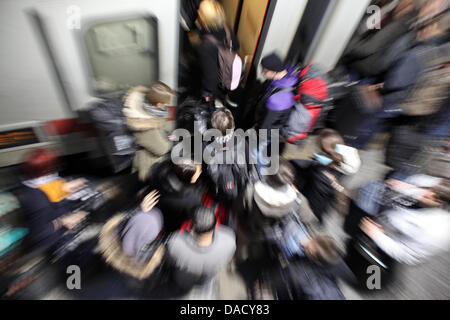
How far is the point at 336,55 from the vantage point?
127 inches

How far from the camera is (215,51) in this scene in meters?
2.58

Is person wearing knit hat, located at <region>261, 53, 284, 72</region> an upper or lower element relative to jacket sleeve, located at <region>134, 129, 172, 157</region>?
upper

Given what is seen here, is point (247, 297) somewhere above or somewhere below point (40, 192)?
below

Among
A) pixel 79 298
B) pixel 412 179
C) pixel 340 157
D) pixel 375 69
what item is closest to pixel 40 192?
pixel 79 298

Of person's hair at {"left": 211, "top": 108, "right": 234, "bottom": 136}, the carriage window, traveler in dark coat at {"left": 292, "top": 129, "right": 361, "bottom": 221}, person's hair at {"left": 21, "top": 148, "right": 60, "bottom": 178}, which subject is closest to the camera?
person's hair at {"left": 21, "top": 148, "right": 60, "bottom": 178}

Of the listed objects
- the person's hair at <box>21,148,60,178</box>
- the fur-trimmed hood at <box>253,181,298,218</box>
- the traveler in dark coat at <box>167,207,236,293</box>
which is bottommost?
the traveler in dark coat at <box>167,207,236,293</box>

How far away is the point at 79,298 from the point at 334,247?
2129 millimetres

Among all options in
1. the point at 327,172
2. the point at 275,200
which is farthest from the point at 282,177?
the point at 327,172

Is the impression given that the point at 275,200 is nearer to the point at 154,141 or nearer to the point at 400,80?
the point at 154,141

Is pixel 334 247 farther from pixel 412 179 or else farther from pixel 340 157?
pixel 412 179

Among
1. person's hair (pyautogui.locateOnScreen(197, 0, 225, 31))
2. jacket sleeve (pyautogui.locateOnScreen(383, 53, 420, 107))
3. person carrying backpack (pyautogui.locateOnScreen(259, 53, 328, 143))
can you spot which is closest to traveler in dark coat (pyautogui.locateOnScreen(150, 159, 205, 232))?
person carrying backpack (pyautogui.locateOnScreen(259, 53, 328, 143))

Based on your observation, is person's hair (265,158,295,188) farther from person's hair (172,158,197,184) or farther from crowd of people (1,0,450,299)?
person's hair (172,158,197,184)

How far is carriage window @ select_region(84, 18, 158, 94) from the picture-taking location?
206 cm

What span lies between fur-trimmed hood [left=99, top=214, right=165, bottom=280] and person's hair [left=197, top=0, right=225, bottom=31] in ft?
7.58
